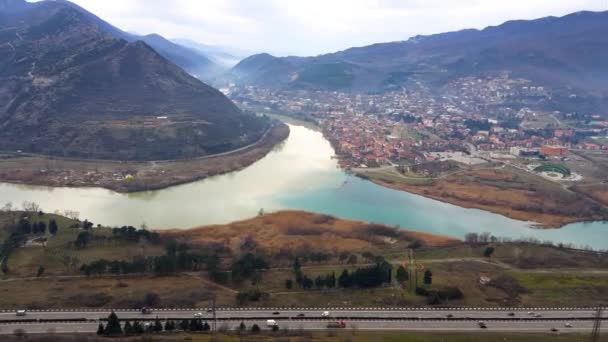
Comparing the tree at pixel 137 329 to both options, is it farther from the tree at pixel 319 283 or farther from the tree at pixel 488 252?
the tree at pixel 488 252

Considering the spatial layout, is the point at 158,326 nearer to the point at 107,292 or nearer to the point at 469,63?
the point at 107,292

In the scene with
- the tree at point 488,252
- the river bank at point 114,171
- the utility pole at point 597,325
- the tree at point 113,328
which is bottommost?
the utility pole at point 597,325

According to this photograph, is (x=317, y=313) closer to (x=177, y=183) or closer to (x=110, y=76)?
(x=177, y=183)

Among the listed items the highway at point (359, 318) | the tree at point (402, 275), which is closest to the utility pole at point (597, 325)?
the highway at point (359, 318)

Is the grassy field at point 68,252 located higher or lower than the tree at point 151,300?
higher

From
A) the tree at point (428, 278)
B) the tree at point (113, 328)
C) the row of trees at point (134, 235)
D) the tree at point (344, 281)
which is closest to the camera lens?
the tree at point (113, 328)

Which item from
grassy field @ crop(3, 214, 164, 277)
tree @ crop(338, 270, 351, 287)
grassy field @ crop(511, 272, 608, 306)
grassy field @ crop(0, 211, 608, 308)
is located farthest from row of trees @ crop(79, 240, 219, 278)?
grassy field @ crop(511, 272, 608, 306)

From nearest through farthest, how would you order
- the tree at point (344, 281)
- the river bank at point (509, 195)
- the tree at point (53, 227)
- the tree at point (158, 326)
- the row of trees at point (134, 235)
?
the tree at point (158, 326) < the tree at point (344, 281) < the row of trees at point (134, 235) < the tree at point (53, 227) < the river bank at point (509, 195)

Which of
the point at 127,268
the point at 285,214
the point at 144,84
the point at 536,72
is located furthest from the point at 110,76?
the point at 536,72
